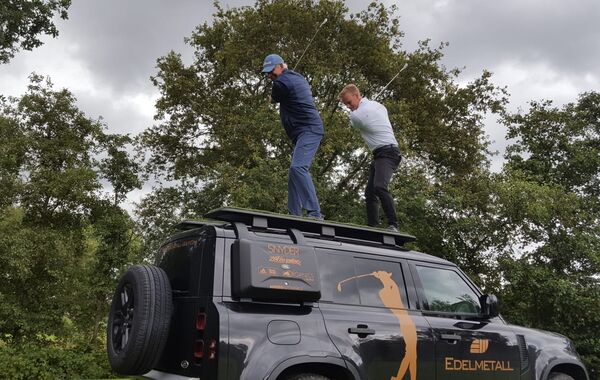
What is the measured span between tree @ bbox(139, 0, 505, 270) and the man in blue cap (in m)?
9.93

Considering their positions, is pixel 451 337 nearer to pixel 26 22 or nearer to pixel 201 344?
pixel 201 344

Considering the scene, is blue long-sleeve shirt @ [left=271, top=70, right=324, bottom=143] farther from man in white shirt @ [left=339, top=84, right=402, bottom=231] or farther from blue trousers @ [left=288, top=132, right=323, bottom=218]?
man in white shirt @ [left=339, top=84, right=402, bottom=231]

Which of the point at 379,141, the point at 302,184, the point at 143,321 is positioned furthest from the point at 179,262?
the point at 379,141

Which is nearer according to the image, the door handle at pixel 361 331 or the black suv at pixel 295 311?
the black suv at pixel 295 311

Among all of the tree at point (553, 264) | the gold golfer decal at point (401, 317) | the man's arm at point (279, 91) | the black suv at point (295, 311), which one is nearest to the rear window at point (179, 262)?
the black suv at point (295, 311)

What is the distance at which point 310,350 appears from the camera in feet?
13.6

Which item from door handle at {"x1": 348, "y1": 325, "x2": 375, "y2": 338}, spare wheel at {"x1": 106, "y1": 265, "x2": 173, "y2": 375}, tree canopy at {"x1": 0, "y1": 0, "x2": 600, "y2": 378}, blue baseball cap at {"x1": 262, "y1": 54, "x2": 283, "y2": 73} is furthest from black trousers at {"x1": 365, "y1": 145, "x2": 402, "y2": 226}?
tree canopy at {"x1": 0, "y1": 0, "x2": 600, "y2": 378}

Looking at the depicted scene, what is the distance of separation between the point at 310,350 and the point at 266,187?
13.3m

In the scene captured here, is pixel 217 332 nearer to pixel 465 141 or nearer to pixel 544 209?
pixel 544 209

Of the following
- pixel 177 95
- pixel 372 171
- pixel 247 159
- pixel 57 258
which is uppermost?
pixel 177 95

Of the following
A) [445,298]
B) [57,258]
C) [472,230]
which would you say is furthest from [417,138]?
[445,298]

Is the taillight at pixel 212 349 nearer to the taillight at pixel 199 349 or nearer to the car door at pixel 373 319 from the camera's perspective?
the taillight at pixel 199 349

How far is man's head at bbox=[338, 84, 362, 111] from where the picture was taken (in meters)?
6.99

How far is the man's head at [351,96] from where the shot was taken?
6987 millimetres
